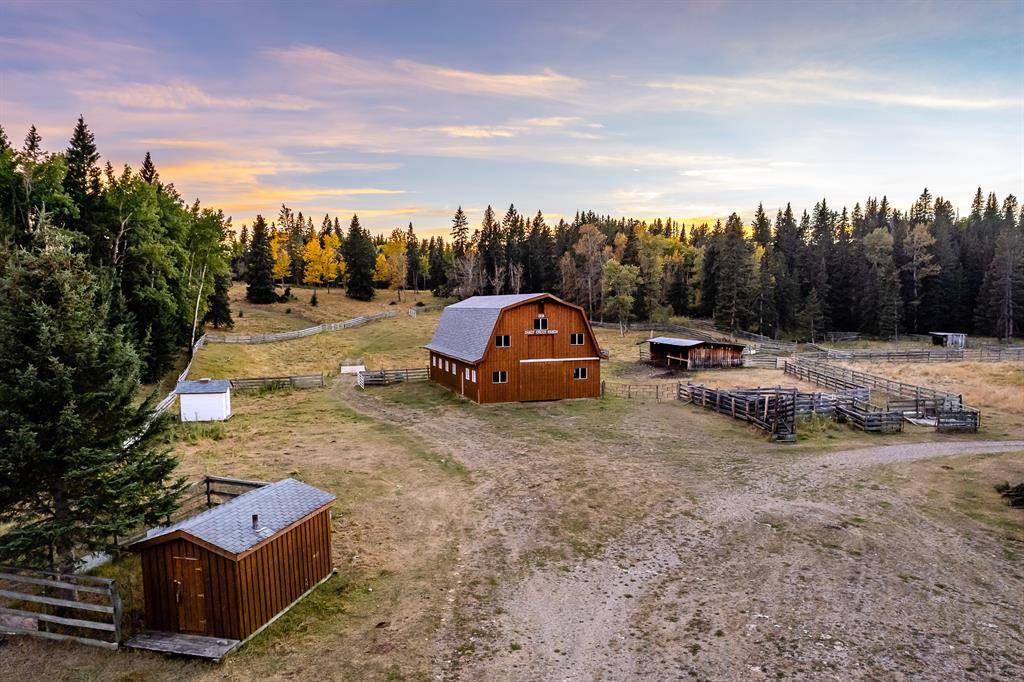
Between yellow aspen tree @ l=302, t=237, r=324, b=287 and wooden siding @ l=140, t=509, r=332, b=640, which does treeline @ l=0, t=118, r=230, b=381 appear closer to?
wooden siding @ l=140, t=509, r=332, b=640

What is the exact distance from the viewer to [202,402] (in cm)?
3019

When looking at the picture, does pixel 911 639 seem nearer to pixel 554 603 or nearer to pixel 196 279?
pixel 554 603

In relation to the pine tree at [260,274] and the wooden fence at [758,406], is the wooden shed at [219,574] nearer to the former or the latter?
the wooden fence at [758,406]

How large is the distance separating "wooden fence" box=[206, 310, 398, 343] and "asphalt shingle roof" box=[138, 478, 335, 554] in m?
44.3

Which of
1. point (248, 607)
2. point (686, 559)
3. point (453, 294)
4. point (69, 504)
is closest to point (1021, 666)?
point (686, 559)

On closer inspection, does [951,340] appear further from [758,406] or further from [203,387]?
[203,387]

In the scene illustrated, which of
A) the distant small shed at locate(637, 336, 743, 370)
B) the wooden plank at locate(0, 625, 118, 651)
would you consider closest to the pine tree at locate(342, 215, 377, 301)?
the distant small shed at locate(637, 336, 743, 370)

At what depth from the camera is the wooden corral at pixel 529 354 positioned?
34.4 metres

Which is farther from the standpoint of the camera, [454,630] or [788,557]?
[788,557]

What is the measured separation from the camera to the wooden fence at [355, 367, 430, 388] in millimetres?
41350

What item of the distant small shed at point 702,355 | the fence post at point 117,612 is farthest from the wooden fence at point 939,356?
the fence post at point 117,612

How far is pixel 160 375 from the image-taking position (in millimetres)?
39062

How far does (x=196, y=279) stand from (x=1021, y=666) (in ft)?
180

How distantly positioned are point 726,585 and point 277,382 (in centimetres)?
3363
